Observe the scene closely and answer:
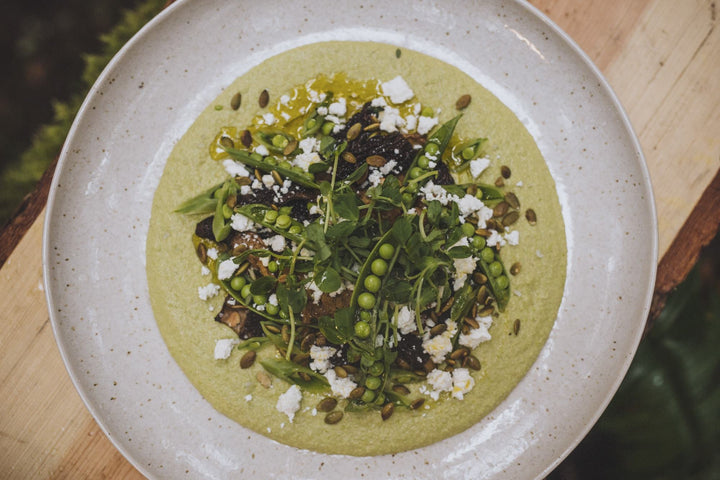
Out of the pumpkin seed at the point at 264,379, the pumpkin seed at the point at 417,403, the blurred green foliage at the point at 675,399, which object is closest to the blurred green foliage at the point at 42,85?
the pumpkin seed at the point at 264,379

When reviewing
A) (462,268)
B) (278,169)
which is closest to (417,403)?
(462,268)

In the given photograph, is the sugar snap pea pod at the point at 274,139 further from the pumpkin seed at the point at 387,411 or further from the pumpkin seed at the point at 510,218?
the pumpkin seed at the point at 387,411

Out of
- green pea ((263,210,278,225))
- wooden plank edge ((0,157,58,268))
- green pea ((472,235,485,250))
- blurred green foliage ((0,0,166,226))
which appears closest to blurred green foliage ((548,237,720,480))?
green pea ((472,235,485,250))

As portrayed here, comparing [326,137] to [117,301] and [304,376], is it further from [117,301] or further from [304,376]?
[117,301]

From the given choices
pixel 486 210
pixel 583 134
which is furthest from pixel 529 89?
pixel 486 210

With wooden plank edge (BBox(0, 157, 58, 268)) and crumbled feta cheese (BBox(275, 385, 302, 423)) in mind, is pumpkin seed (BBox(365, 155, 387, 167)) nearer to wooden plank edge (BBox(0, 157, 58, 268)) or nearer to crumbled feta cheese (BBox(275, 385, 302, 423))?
crumbled feta cheese (BBox(275, 385, 302, 423))

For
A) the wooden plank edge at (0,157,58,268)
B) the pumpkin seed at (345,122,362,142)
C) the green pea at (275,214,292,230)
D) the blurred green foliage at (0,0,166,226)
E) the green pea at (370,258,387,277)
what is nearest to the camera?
the green pea at (370,258,387,277)
